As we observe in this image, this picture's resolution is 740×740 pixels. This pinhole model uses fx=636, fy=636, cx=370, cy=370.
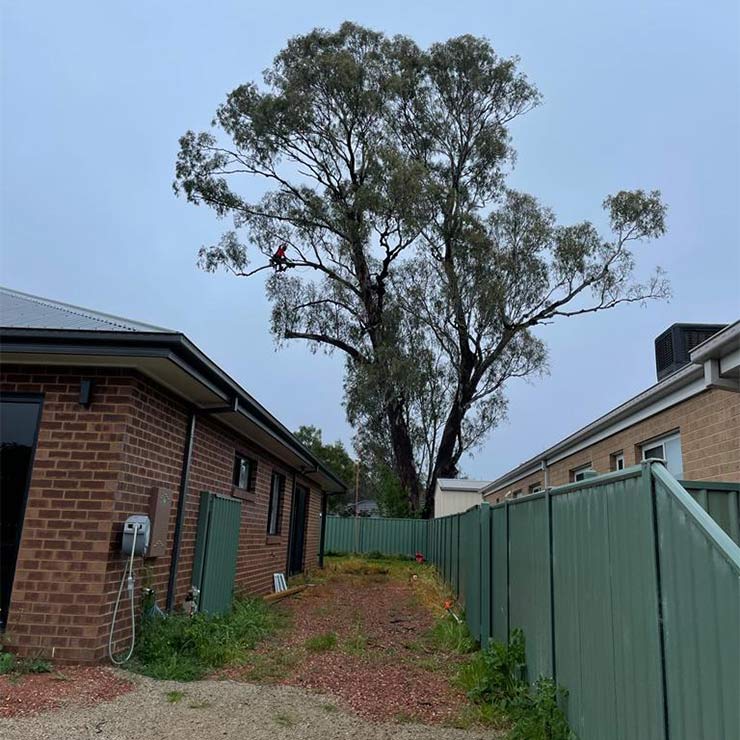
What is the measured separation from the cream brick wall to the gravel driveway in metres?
3.76

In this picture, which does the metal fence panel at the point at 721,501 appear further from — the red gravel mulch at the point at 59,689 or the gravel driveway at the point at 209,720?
the red gravel mulch at the point at 59,689

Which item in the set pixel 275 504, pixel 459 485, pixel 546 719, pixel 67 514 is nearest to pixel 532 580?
pixel 546 719

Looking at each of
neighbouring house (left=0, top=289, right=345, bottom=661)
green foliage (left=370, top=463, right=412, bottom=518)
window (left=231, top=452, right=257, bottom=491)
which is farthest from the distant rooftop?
neighbouring house (left=0, top=289, right=345, bottom=661)

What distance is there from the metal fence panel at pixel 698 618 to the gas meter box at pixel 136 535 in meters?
4.66

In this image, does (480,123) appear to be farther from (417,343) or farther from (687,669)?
(687,669)

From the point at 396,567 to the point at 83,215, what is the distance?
13.8 metres

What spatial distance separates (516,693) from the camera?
5000 mm

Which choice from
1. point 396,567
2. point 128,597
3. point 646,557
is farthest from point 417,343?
point 646,557

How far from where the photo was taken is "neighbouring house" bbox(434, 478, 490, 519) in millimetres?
24817

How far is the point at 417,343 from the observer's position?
80.7 ft

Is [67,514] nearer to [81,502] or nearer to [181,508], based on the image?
[81,502]

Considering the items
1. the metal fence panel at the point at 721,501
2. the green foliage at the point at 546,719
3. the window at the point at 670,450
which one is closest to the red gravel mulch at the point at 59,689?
the green foliage at the point at 546,719

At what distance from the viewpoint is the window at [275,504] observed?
12.8 meters

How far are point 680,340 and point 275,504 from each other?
8.31 m
